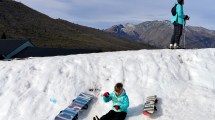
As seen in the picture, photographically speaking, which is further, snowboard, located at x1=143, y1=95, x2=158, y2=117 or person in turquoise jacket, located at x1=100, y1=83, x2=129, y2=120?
snowboard, located at x1=143, y1=95, x2=158, y2=117

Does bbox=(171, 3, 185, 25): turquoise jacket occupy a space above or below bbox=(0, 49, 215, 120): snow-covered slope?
above

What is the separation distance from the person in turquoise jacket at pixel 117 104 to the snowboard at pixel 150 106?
795mm

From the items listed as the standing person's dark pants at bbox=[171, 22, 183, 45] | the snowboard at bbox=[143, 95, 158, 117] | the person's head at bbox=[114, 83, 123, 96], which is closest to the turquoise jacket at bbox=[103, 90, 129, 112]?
the person's head at bbox=[114, 83, 123, 96]

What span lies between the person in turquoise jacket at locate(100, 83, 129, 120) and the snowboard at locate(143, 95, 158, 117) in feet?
2.61

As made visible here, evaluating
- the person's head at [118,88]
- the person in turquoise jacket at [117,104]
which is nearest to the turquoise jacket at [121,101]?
the person in turquoise jacket at [117,104]

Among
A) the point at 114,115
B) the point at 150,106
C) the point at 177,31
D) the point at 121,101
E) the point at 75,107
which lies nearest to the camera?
the point at 114,115

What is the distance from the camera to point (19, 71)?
681 inches

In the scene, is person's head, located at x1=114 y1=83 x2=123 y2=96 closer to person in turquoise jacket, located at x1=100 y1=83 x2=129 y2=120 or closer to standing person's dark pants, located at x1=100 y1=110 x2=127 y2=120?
person in turquoise jacket, located at x1=100 y1=83 x2=129 y2=120

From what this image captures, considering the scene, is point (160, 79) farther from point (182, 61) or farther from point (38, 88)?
point (38, 88)

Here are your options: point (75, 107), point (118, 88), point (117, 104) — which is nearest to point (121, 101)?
point (117, 104)

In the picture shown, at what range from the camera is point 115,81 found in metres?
16.5

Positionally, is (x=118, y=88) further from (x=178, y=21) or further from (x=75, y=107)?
(x=178, y=21)

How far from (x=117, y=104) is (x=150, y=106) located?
1337mm

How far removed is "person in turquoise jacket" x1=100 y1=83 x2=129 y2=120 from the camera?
13.6 m
